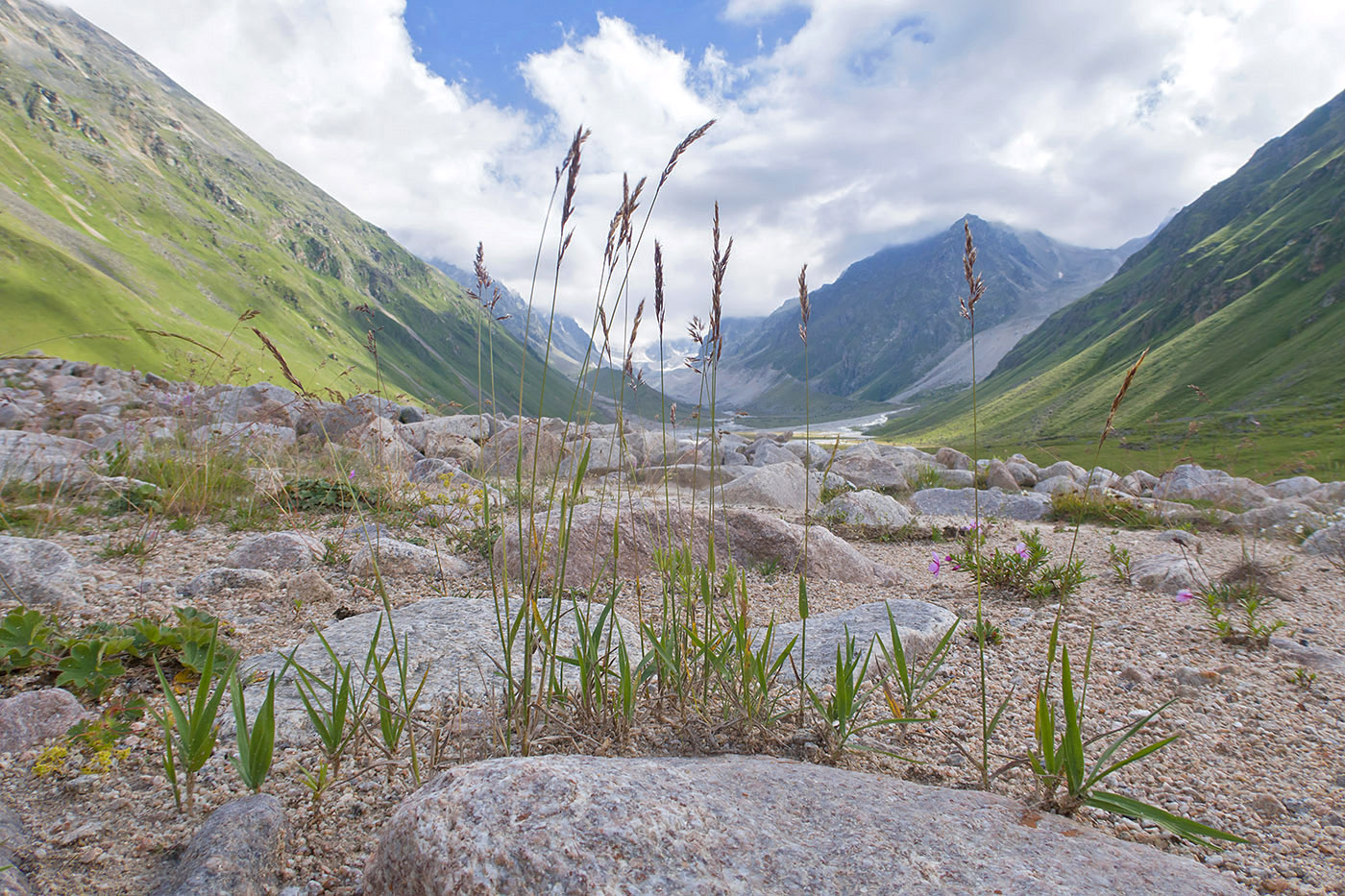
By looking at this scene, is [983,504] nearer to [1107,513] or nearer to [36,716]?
[1107,513]

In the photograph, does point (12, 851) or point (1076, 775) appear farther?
point (1076, 775)

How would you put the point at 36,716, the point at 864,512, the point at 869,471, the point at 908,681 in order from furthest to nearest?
1. the point at 869,471
2. the point at 864,512
3. the point at 908,681
4. the point at 36,716

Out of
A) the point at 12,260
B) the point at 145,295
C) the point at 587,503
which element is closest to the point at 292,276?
the point at 145,295

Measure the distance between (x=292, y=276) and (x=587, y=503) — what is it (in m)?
160

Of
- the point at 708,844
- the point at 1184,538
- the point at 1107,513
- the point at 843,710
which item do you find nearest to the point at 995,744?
the point at 843,710

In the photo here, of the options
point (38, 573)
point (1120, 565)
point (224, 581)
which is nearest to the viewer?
point (38, 573)

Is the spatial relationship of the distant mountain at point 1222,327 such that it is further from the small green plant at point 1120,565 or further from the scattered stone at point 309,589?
the scattered stone at point 309,589

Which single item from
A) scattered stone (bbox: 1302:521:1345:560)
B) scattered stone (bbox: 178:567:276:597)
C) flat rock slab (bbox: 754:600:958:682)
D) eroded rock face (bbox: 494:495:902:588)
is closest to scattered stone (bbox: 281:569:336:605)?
scattered stone (bbox: 178:567:276:597)

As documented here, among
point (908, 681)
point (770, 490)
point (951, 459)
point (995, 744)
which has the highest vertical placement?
point (951, 459)

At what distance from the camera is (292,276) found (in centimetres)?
13788

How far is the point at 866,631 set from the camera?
11.1 ft

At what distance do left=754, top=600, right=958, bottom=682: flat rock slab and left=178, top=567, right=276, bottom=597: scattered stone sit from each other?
3.07 m

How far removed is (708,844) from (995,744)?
1.48 m

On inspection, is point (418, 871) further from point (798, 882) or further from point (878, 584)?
point (878, 584)
